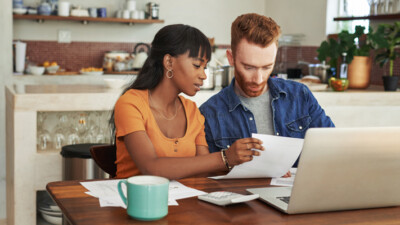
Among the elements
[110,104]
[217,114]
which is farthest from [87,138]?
[217,114]

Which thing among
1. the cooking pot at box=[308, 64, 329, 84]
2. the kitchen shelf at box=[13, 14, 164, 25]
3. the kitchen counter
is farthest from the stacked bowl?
the kitchen shelf at box=[13, 14, 164, 25]

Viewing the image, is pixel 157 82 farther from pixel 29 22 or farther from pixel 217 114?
pixel 29 22

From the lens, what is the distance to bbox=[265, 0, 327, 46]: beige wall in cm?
542

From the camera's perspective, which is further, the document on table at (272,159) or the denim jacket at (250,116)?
the denim jacket at (250,116)

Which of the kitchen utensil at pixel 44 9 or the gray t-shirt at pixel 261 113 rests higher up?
the kitchen utensil at pixel 44 9

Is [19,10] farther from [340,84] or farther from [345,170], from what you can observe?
[345,170]

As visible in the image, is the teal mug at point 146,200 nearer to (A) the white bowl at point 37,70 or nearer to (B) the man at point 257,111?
(B) the man at point 257,111

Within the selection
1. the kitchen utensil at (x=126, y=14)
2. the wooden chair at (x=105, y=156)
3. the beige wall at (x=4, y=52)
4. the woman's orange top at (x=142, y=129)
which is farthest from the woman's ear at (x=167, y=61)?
A: the kitchen utensil at (x=126, y=14)

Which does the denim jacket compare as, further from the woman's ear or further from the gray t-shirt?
the woman's ear

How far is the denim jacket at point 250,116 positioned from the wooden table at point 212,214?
2.37 feet

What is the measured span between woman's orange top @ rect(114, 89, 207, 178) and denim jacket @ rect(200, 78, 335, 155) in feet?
0.47

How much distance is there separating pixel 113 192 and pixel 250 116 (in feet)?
2.70

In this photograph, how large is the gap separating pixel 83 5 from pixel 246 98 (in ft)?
14.2

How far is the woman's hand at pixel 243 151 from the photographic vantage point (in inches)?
60.2
